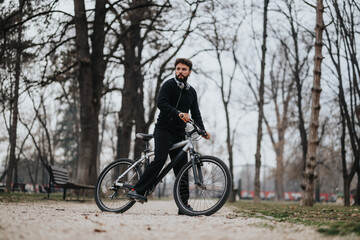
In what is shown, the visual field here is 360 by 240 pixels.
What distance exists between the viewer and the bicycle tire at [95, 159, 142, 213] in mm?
6129

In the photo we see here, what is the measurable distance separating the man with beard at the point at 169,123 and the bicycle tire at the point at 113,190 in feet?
1.48

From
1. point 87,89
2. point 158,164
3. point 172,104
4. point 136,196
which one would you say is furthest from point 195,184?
point 87,89

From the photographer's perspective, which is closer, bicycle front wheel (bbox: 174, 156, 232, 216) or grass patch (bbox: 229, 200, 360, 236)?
grass patch (bbox: 229, 200, 360, 236)

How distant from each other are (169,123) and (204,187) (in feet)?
3.29

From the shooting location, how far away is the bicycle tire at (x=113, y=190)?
613 cm

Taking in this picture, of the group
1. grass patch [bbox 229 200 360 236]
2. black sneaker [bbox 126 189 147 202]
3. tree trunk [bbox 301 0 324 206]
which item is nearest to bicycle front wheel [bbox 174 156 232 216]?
black sneaker [bbox 126 189 147 202]

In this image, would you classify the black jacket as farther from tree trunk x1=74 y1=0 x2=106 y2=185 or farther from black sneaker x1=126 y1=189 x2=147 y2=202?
tree trunk x1=74 y1=0 x2=106 y2=185

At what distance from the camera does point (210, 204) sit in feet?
17.7

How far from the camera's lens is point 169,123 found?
5750mm

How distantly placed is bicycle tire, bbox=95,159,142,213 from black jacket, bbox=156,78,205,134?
94cm

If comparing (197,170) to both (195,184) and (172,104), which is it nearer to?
(195,184)

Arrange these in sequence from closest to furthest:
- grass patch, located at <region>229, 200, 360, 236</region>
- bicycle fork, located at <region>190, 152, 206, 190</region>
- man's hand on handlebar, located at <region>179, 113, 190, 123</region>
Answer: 1. grass patch, located at <region>229, 200, 360, 236</region>
2. man's hand on handlebar, located at <region>179, 113, 190, 123</region>
3. bicycle fork, located at <region>190, 152, 206, 190</region>

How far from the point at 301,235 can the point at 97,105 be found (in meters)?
10.4

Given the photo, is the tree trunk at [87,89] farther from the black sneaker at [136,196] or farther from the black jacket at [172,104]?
the black sneaker at [136,196]
